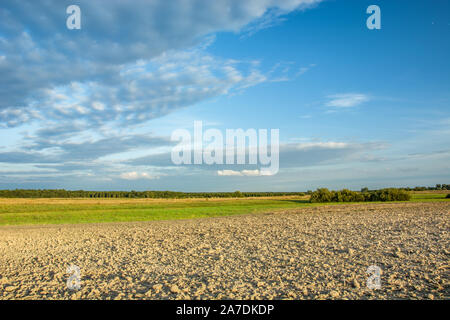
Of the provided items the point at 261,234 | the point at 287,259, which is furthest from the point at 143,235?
the point at 287,259

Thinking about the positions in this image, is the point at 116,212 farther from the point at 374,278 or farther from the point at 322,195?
the point at 322,195

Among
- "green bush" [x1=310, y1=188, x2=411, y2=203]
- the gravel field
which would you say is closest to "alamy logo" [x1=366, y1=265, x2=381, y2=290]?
the gravel field

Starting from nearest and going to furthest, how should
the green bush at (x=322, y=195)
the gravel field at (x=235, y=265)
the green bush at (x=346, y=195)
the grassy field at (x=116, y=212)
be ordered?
the gravel field at (x=235, y=265)
the grassy field at (x=116, y=212)
the green bush at (x=346, y=195)
the green bush at (x=322, y=195)

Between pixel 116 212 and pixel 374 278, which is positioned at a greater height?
pixel 374 278

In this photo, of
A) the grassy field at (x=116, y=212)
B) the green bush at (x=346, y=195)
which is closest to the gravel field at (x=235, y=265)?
the grassy field at (x=116, y=212)

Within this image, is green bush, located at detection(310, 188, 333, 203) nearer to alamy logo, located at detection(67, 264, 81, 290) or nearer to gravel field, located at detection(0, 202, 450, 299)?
gravel field, located at detection(0, 202, 450, 299)

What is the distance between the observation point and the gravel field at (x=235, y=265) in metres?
8.38

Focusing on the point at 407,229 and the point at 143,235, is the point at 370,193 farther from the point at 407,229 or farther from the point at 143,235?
the point at 143,235

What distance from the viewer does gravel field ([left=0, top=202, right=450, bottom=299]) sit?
8.38 m

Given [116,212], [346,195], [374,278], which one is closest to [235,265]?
[374,278]

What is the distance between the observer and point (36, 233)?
Result: 22.3 m

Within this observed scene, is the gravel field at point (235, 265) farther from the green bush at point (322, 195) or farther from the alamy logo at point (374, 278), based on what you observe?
the green bush at point (322, 195)

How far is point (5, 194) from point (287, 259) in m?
183

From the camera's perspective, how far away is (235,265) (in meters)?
11.3
